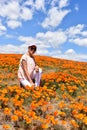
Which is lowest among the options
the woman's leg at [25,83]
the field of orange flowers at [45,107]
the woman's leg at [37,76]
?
the field of orange flowers at [45,107]

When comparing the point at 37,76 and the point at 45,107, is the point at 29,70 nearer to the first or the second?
the point at 37,76

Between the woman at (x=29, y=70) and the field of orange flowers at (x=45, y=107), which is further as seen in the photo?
the woman at (x=29, y=70)

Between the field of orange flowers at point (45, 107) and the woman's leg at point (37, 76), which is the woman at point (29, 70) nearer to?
the woman's leg at point (37, 76)

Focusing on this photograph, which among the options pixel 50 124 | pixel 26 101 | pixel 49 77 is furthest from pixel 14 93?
pixel 49 77

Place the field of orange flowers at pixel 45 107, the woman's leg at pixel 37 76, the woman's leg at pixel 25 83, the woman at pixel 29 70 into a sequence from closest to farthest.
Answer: the field of orange flowers at pixel 45 107
the woman's leg at pixel 25 83
the woman at pixel 29 70
the woman's leg at pixel 37 76

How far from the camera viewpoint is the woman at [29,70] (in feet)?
42.9

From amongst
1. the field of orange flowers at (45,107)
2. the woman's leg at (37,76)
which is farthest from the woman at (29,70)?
the field of orange flowers at (45,107)

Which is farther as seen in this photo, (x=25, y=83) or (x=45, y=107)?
(x=25, y=83)

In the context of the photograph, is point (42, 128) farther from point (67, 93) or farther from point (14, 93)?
point (67, 93)

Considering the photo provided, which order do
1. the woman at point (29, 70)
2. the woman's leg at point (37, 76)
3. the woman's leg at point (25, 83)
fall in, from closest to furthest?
1. the woman's leg at point (25, 83)
2. the woman at point (29, 70)
3. the woman's leg at point (37, 76)

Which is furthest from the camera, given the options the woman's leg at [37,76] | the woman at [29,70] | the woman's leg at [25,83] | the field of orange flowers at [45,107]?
the woman's leg at [37,76]

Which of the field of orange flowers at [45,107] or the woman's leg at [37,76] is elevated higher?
the woman's leg at [37,76]

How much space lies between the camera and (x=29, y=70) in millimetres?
13500

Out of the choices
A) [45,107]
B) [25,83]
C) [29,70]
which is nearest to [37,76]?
[29,70]
